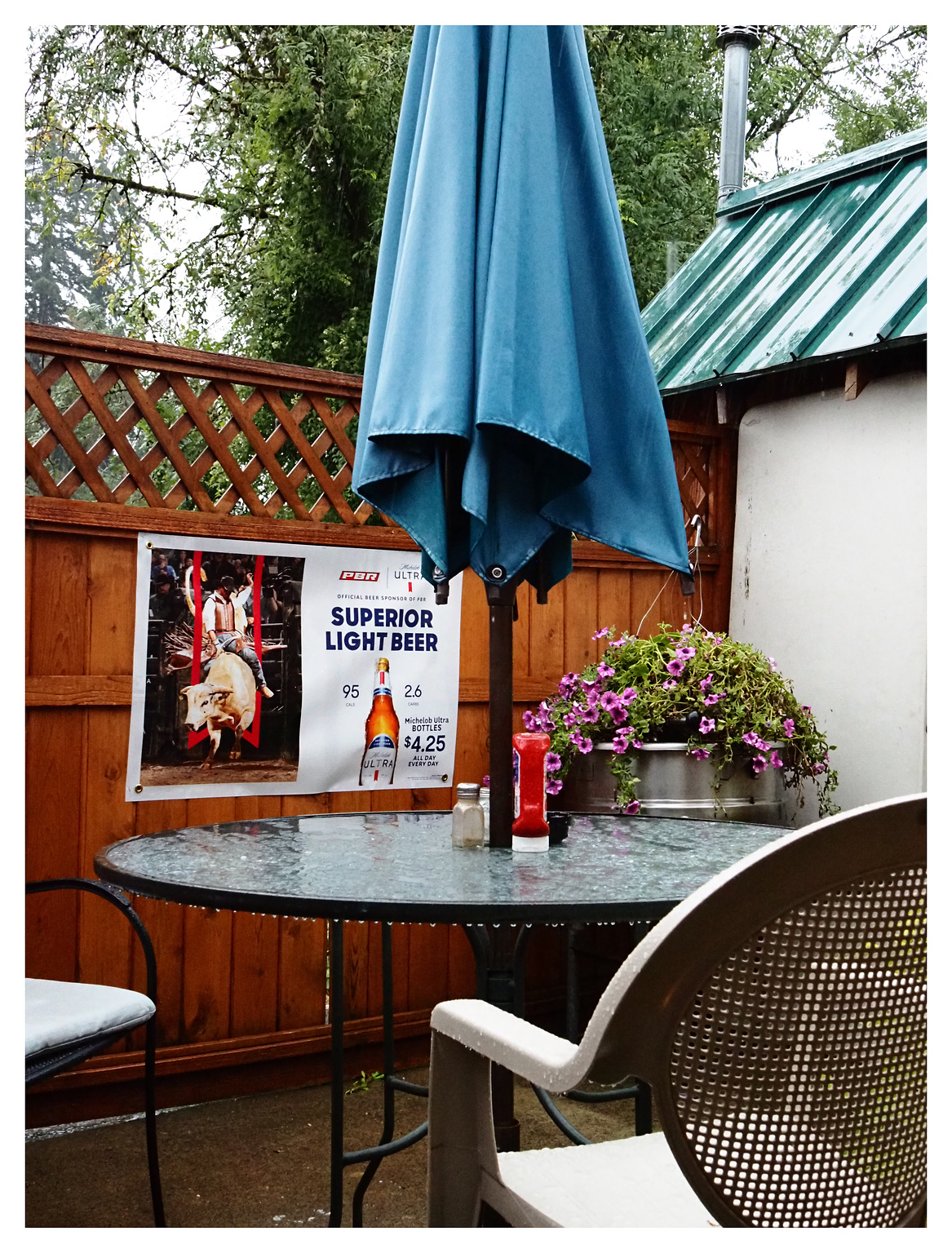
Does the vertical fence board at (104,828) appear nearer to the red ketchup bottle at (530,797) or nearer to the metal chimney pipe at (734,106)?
the red ketchup bottle at (530,797)

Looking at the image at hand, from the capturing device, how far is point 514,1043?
105 centimetres

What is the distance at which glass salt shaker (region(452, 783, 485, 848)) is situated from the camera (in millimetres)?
1861

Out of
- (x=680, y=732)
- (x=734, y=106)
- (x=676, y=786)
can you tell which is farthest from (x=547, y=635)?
(x=734, y=106)

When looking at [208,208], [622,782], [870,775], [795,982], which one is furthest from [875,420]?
[208,208]

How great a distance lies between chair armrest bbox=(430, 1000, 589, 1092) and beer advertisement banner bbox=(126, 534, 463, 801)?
2.00m

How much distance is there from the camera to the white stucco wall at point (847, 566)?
3.67 m

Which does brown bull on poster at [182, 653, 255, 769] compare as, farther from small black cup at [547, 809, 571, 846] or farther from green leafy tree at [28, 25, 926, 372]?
green leafy tree at [28, 25, 926, 372]

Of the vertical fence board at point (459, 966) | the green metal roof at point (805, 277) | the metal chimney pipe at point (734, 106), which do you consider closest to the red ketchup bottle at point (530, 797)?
the vertical fence board at point (459, 966)

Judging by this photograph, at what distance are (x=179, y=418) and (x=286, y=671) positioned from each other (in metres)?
0.79

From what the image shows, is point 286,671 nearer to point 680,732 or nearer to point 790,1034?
point 680,732

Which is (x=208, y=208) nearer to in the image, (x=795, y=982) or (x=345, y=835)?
(x=345, y=835)

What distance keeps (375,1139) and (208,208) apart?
7.38 meters
